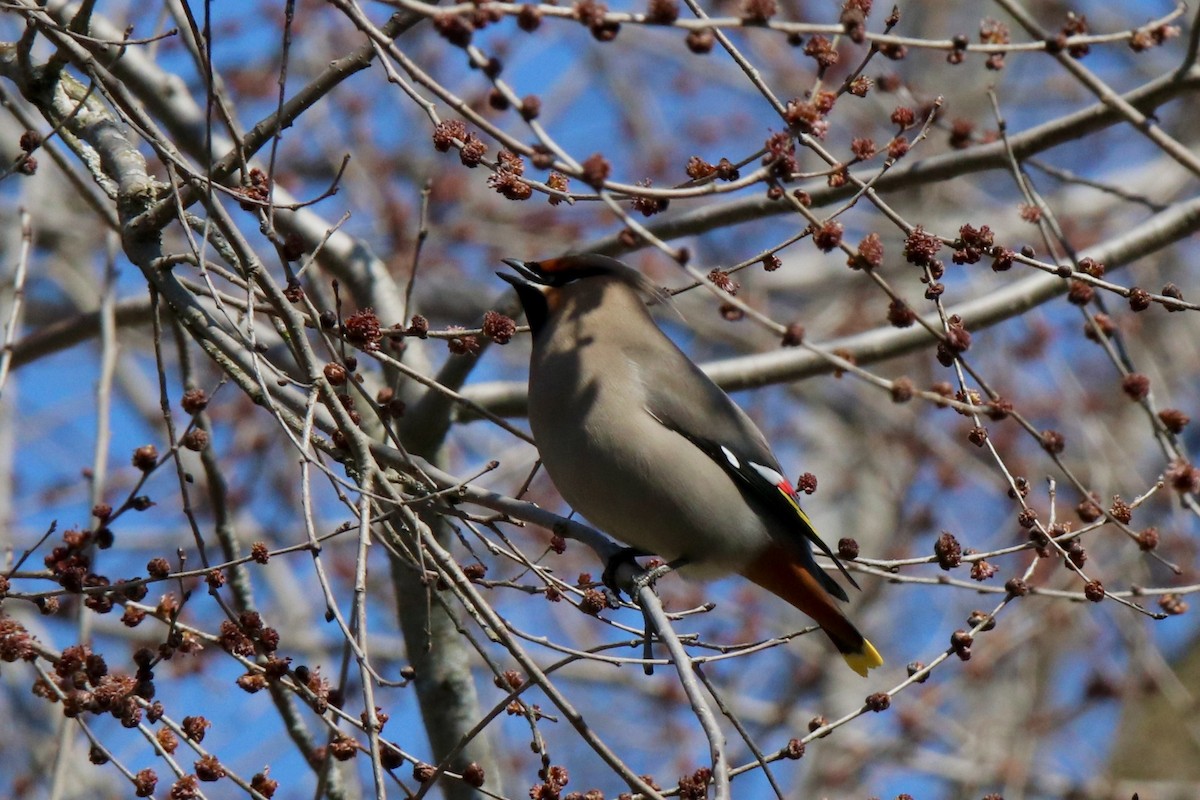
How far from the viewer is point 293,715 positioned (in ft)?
13.7

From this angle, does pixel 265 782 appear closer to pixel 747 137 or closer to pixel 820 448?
pixel 820 448

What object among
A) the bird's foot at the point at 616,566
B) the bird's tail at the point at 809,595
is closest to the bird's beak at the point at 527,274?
the bird's foot at the point at 616,566

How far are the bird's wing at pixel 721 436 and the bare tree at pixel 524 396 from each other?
1.41 ft

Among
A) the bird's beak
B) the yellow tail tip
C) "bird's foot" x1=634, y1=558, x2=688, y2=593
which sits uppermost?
the bird's beak

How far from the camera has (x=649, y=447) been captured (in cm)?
430

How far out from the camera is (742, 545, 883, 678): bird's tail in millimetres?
4500

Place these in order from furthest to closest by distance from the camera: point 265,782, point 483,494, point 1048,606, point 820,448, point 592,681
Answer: point 820,448 → point 592,681 → point 1048,606 → point 483,494 → point 265,782

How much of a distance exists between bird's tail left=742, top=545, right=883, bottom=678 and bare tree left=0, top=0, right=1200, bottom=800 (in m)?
0.21

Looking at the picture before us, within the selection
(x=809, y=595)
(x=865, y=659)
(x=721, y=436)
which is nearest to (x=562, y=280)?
(x=721, y=436)

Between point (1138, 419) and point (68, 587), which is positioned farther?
point (1138, 419)

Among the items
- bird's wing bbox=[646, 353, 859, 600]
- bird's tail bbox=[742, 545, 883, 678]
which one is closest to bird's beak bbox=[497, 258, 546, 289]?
bird's wing bbox=[646, 353, 859, 600]

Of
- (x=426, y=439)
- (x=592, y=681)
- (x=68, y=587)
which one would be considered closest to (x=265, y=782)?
(x=68, y=587)

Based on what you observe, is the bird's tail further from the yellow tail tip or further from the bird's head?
the bird's head

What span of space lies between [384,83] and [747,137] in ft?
9.60
